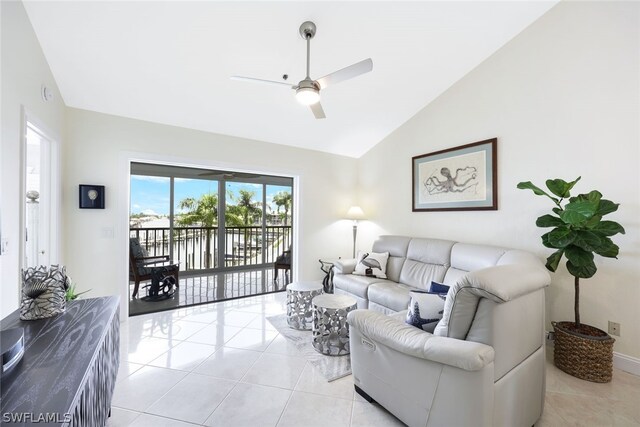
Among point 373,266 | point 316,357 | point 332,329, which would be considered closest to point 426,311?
point 332,329

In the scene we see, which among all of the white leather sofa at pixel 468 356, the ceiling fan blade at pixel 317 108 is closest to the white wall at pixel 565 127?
the white leather sofa at pixel 468 356

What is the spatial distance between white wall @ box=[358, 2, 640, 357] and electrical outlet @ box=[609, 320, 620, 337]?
33 mm

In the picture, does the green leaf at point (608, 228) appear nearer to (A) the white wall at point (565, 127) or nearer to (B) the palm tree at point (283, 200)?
(A) the white wall at point (565, 127)

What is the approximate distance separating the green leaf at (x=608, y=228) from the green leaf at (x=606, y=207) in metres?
0.08

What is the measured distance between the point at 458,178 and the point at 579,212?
4.72ft

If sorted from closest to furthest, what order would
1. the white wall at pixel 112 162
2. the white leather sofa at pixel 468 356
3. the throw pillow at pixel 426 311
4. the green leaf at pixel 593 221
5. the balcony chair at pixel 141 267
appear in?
the white leather sofa at pixel 468 356
the throw pillow at pixel 426 311
the green leaf at pixel 593 221
the white wall at pixel 112 162
the balcony chair at pixel 141 267

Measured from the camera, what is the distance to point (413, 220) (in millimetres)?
3902

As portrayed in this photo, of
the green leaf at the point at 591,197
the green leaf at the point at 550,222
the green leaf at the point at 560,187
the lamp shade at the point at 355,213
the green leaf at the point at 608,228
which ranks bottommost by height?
the green leaf at the point at 608,228

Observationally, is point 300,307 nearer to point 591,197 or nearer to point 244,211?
point 591,197

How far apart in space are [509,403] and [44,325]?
2398 mm

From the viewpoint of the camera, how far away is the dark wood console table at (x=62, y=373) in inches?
29.5

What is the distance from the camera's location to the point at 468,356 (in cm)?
121

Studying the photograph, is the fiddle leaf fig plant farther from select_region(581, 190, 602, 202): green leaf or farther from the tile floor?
the tile floor

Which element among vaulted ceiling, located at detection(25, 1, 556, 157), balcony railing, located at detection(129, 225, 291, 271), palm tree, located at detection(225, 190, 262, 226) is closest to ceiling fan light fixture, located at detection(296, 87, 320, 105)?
vaulted ceiling, located at detection(25, 1, 556, 157)
